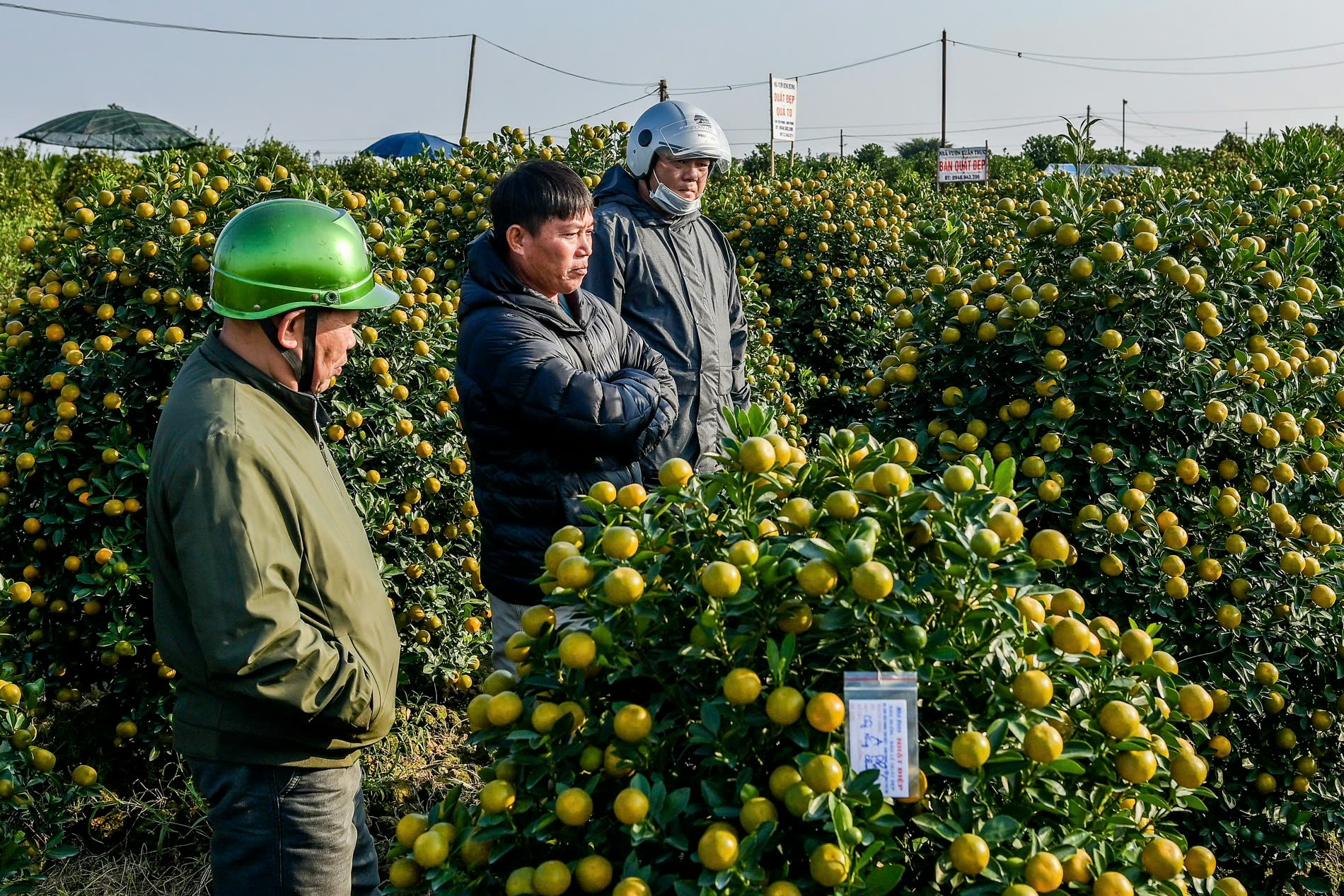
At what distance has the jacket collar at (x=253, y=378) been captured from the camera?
6.98 ft

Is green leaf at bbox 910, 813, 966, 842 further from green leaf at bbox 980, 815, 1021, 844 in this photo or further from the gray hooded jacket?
the gray hooded jacket

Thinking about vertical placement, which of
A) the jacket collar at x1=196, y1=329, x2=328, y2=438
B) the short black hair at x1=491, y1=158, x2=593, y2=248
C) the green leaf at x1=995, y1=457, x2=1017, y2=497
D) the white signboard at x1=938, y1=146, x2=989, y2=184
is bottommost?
the green leaf at x1=995, y1=457, x2=1017, y2=497

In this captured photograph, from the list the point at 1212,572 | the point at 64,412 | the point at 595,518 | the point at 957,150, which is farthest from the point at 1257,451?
the point at 957,150

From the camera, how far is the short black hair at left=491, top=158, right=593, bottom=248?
9.55 ft

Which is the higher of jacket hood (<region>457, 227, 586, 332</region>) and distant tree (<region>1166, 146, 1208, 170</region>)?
distant tree (<region>1166, 146, 1208, 170</region>)

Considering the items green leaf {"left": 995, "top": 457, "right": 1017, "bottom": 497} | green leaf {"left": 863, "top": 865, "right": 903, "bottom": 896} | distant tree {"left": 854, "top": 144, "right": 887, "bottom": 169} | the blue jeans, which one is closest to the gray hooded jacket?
the blue jeans

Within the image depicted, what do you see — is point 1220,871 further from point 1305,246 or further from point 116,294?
point 116,294

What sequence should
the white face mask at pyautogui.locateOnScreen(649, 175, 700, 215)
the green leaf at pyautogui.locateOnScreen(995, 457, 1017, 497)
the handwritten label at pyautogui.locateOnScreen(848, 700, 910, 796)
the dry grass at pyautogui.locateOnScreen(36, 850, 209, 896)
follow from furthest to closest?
the white face mask at pyautogui.locateOnScreen(649, 175, 700, 215) < the dry grass at pyautogui.locateOnScreen(36, 850, 209, 896) < the green leaf at pyautogui.locateOnScreen(995, 457, 1017, 497) < the handwritten label at pyautogui.locateOnScreen(848, 700, 910, 796)

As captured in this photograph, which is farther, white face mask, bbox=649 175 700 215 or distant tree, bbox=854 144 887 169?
distant tree, bbox=854 144 887 169

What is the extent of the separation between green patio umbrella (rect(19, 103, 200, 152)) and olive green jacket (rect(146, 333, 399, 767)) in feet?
80.8

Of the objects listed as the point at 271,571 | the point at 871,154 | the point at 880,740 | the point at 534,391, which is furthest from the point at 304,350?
the point at 871,154

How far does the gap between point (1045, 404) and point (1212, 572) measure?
0.63 metres

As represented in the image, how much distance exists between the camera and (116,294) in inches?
148

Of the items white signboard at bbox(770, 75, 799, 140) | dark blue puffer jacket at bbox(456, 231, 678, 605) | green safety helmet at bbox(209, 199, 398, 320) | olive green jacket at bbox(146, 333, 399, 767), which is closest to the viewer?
olive green jacket at bbox(146, 333, 399, 767)
